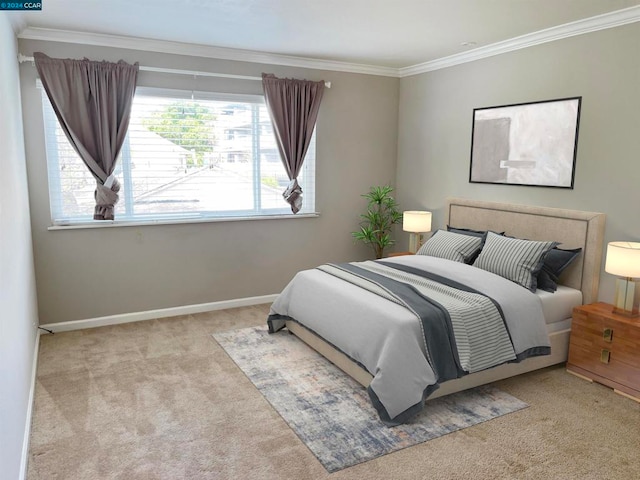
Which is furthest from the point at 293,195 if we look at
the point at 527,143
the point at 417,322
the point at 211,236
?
the point at 417,322

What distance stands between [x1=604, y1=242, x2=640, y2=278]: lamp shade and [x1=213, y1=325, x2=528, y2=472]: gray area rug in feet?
3.64

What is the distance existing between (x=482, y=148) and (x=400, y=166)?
126 cm

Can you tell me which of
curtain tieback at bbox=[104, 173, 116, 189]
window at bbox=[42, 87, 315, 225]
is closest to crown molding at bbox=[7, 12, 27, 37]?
window at bbox=[42, 87, 315, 225]

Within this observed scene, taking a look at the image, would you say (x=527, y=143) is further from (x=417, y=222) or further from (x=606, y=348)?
(x=606, y=348)

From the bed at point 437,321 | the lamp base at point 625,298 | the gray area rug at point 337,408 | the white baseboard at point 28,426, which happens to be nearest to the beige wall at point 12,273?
the white baseboard at point 28,426

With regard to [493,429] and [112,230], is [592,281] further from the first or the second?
[112,230]

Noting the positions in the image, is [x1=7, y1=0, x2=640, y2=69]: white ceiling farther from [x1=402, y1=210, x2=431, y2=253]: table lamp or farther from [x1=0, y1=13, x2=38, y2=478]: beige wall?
[x1=402, y1=210, x2=431, y2=253]: table lamp

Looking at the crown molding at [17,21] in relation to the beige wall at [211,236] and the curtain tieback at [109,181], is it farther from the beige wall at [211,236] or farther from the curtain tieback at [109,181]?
the curtain tieback at [109,181]

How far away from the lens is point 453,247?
426cm

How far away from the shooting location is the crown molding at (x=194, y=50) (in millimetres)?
3994

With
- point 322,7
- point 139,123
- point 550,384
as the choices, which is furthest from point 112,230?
point 550,384

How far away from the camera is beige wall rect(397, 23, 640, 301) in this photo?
3.51 m

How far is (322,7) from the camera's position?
10.9 feet

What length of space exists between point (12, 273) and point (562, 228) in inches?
150
